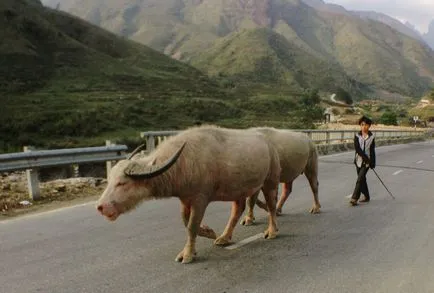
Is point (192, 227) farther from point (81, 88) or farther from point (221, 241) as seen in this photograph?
point (81, 88)

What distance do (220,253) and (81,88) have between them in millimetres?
79548

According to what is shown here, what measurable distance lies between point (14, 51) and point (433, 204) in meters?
88.3

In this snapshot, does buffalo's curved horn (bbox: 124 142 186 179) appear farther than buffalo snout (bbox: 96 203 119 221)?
Yes

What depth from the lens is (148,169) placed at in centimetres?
559

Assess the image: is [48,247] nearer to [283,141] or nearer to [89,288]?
[89,288]

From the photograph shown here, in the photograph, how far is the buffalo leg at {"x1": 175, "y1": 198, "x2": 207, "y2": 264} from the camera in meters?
5.95

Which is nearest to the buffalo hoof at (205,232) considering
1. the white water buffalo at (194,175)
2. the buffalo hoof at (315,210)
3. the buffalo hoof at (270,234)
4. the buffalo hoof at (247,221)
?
the white water buffalo at (194,175)

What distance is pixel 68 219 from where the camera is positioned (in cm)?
862

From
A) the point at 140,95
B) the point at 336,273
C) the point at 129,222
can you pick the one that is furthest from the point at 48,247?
the point at 140,95

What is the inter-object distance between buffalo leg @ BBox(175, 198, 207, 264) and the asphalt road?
6.3 inches

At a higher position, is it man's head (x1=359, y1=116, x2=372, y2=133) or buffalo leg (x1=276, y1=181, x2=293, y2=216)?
man's head (x1=359, y1=116, x2=372, y2=133)

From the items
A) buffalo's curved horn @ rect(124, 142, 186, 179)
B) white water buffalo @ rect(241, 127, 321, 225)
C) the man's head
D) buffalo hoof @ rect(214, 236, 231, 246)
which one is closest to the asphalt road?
buffalo hoof @ rect(214, 236, 231, 246)

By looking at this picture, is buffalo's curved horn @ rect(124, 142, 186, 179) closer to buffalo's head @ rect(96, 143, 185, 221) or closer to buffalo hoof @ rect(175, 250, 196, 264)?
buffalo's head @ rect(96, 143, 185, 221)

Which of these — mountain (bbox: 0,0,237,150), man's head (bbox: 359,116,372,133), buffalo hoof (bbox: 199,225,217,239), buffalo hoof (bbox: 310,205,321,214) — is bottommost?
buffalo hoof (bbox: 310,205,321,214)
